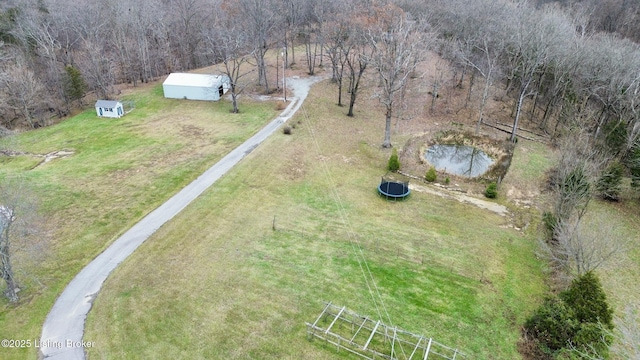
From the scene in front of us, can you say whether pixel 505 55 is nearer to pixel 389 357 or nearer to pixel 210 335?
pixel 389 357

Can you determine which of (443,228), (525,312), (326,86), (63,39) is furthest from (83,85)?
(525,312)

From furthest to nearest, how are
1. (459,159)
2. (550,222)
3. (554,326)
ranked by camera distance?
1. (459,159)
2. (550,222)
3. (554,326)

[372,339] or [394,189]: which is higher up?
[394,189]

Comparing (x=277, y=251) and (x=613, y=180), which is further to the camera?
(x=613, y=180)

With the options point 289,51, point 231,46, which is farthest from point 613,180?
point 289,51

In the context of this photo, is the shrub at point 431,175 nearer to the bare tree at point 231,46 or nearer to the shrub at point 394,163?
the shrub at point 394,163

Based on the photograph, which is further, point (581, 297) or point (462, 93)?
point (462, 93)

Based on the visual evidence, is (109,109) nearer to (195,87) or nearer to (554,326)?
(195,87)
